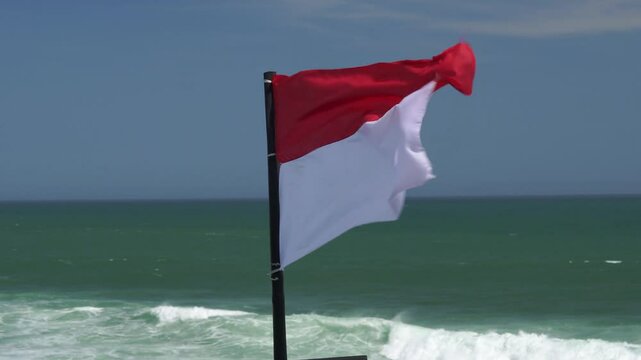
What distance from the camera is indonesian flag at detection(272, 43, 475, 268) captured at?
22.0 feet

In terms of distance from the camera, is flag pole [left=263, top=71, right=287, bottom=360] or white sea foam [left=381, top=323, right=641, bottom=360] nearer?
flag pole [left=263, top=71, right=287, bottom=360]

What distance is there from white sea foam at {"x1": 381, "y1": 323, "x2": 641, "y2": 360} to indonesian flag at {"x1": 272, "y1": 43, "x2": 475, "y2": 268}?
14900 millimetres

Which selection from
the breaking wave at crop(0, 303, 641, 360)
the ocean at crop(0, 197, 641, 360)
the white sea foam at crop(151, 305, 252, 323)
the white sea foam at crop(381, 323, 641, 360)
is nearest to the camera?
the breaking wave at crop(0, 303, 641, 360)

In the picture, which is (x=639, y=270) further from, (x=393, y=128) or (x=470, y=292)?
(x=393, y=128)

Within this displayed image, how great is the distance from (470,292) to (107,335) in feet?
57.1

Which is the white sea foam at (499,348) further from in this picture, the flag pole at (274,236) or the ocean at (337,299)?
the flag pole at (274,236)

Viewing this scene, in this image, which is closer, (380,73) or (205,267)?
(380,73)

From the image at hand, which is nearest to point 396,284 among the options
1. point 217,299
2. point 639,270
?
point 217,299

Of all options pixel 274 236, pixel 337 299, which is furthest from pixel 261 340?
pixel 274 236

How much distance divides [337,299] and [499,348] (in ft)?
45.4

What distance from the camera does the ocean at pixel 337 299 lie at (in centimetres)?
2197

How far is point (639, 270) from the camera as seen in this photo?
47531mm

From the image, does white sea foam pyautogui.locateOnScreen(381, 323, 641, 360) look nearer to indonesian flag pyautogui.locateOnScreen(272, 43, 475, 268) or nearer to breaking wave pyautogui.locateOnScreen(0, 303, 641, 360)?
breaking wave pyautogui.locateOnScreen(0, 303, 641, 360)

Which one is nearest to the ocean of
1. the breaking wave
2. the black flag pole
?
the breaking wave
